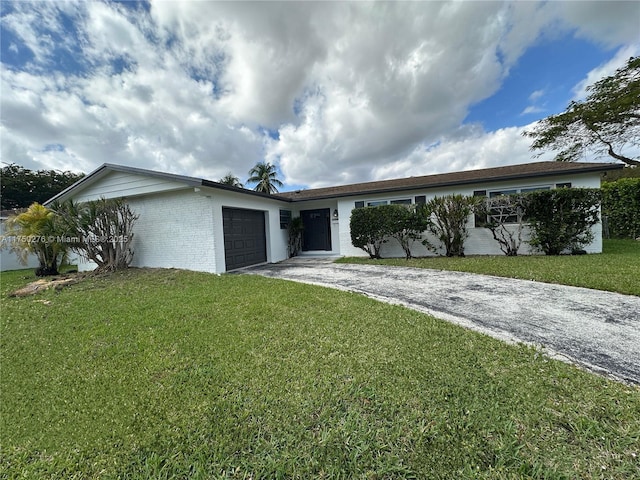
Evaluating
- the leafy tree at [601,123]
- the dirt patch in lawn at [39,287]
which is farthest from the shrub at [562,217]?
the dirt patch in lawn at [39,287]

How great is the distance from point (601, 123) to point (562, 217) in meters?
12.1

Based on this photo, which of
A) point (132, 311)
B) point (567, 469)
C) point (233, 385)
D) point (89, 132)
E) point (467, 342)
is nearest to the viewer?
point (567, 469)

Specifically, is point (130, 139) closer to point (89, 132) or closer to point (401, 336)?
point (89, 132)

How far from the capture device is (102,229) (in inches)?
330

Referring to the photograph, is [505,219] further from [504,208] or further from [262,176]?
[262,176]

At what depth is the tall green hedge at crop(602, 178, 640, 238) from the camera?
1045 centimetres

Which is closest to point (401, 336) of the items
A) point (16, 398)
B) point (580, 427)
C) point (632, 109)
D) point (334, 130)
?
point (580, 427)

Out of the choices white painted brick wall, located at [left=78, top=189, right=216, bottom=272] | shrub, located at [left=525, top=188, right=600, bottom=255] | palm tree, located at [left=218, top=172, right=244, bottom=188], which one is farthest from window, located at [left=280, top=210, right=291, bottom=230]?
palm tree, located at [left=218, top=172, right=244, bottom=188]

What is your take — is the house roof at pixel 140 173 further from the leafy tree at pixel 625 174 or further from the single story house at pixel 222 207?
the leafy tree at pixel 625 174

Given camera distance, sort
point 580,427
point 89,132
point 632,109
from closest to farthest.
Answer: point 580,427, point 89,132, point 632,109

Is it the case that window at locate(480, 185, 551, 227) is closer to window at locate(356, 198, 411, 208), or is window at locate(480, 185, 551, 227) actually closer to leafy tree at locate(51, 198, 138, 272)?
window at locate(356, 198, 411, 208)

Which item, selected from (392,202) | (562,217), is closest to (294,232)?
(392,202)

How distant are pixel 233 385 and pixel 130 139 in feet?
54.7

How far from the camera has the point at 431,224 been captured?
9680 millimetres
